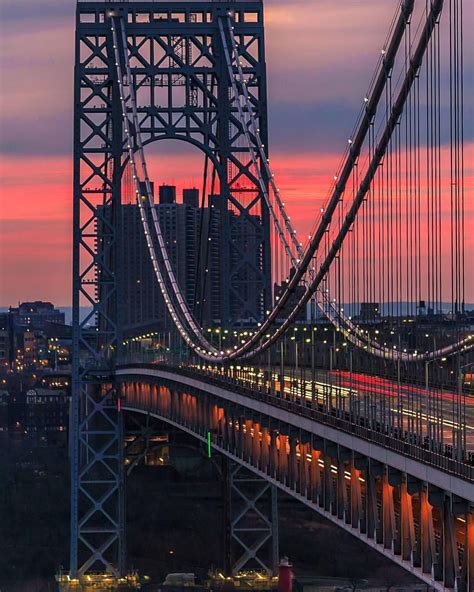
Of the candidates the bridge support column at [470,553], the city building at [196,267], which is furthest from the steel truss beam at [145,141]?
the bridge support column at [470,553]

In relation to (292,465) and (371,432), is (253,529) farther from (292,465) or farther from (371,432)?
(371,432)

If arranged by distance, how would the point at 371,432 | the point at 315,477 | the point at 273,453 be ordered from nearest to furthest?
the point at 371,432 < the point at 315,477 < the point at 273,453

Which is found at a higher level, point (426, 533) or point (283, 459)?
point (283, 459)

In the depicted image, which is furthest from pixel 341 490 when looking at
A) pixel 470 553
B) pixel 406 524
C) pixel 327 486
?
pixel 470 553

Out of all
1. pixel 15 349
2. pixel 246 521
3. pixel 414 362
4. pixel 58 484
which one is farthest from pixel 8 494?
pixel 15 349

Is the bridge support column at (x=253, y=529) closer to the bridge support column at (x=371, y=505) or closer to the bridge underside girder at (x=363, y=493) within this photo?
the bridge underside girder at (x=363, y=493)

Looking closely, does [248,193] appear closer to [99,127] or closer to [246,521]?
[99,127]

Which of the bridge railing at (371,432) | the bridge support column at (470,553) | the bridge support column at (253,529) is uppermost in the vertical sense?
the bridge railing at (371,432)
